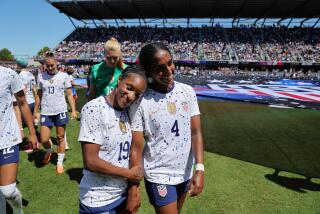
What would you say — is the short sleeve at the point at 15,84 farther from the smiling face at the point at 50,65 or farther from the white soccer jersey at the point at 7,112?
the smiling face at the point at 50,65

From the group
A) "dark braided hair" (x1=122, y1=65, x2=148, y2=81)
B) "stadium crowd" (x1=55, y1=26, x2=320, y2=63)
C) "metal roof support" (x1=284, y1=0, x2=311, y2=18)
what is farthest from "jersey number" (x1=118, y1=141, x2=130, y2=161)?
"metal roof support" (x1=284, y1=0, x2=311, y2=18)

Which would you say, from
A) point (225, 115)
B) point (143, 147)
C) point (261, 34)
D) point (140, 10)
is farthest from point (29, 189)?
point (261, 34)

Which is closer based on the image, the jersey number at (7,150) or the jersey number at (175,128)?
the jersey number at (175,128)

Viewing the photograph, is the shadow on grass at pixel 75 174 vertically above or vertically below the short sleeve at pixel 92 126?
below

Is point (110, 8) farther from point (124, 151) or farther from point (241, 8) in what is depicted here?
point (124, 151)

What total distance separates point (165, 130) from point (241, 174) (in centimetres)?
392

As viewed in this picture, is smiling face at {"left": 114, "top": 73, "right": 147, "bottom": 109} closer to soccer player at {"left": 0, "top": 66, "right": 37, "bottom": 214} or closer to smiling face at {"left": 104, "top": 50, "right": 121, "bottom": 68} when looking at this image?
smiling face at {"left": 104, "top": 50, "right": 121, "bottom": 68}

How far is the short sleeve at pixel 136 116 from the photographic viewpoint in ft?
8.51

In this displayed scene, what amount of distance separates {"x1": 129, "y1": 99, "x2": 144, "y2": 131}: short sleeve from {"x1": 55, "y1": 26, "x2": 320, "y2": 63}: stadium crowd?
43.6m

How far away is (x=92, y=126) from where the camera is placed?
92.7 inches

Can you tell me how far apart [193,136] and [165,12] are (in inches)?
1942

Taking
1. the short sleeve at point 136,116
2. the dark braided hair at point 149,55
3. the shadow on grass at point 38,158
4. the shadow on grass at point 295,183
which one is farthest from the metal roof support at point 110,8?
the short sleeve at point 136,116

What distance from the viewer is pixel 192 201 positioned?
4.95 meters

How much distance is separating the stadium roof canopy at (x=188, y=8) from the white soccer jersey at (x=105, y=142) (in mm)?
44634
